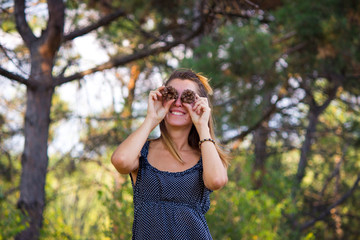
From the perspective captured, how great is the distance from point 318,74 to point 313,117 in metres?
0.80

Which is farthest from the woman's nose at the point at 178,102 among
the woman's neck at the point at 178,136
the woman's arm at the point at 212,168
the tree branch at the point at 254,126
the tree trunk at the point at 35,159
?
the tree branch at the point at 254,126

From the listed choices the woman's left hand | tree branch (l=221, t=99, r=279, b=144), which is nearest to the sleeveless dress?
the woman's left hand

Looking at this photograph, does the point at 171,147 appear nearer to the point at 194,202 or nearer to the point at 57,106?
the point at 194,202

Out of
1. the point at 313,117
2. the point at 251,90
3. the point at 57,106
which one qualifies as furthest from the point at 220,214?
the point at 57,106

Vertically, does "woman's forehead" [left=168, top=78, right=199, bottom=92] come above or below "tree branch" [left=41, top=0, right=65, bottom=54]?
below

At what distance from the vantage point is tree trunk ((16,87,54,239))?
448cm

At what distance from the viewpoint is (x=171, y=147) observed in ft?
7.84

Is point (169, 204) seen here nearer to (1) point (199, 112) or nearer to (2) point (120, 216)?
(1) point (199, 112)

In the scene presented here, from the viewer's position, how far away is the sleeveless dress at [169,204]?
2.17 meters

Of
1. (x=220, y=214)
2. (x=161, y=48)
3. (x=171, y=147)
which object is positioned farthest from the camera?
(x=161, y=48)

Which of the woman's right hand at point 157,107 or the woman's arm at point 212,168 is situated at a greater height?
the woman's right hand at point 157,107

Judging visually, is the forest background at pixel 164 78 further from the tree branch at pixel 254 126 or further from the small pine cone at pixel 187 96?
the small pine cone at pixel 187 96

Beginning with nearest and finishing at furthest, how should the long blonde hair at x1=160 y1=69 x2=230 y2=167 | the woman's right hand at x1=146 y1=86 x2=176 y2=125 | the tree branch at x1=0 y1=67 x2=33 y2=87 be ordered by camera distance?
the woman's right hand at x1=146 y1=86 x2=176 y2=125
the long blonde hair at x1=160 y1=69 x2=230 y2=167
the tree branch at x1=0 y1=67 x2=33 y2=87

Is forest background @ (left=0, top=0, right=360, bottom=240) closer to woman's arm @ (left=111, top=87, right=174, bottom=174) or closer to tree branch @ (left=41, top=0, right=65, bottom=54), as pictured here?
tree branch @ (left=41, top=0, right=65, bottom=54)
